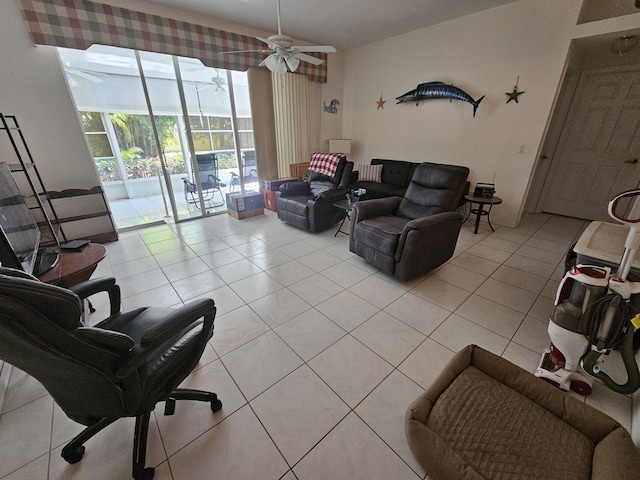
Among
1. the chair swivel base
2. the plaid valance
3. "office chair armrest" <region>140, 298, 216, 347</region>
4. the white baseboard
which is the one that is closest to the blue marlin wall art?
the plaid valance

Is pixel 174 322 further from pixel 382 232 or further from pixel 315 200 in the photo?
pixel 315 200

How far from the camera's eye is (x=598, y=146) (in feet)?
12.2

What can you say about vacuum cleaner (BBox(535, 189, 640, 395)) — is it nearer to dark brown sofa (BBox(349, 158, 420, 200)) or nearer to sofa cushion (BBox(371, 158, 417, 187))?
dark brown sofa (BBox(349, 158, 420, 200))

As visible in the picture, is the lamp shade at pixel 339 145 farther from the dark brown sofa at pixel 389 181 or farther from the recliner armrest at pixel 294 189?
the recliner armrest at pixel 294 189

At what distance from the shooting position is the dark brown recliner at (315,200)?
3.48 metres

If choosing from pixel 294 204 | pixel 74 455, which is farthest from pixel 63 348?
pixel 294 204

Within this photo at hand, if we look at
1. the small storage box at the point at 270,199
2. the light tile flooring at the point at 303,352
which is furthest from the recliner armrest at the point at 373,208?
the small storage box at the point at 270,199

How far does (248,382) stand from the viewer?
150 centimetres

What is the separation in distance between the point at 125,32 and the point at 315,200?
9.40 feet

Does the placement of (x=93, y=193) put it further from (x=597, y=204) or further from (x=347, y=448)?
(x=597, y=204)

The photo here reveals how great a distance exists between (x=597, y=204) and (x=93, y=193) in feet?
23.2

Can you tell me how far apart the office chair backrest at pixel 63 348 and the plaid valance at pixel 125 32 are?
3.31 metres

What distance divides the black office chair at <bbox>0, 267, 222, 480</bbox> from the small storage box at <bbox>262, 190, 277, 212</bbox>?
10.8ft

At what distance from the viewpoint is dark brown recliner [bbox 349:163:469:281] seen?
2252 mm
